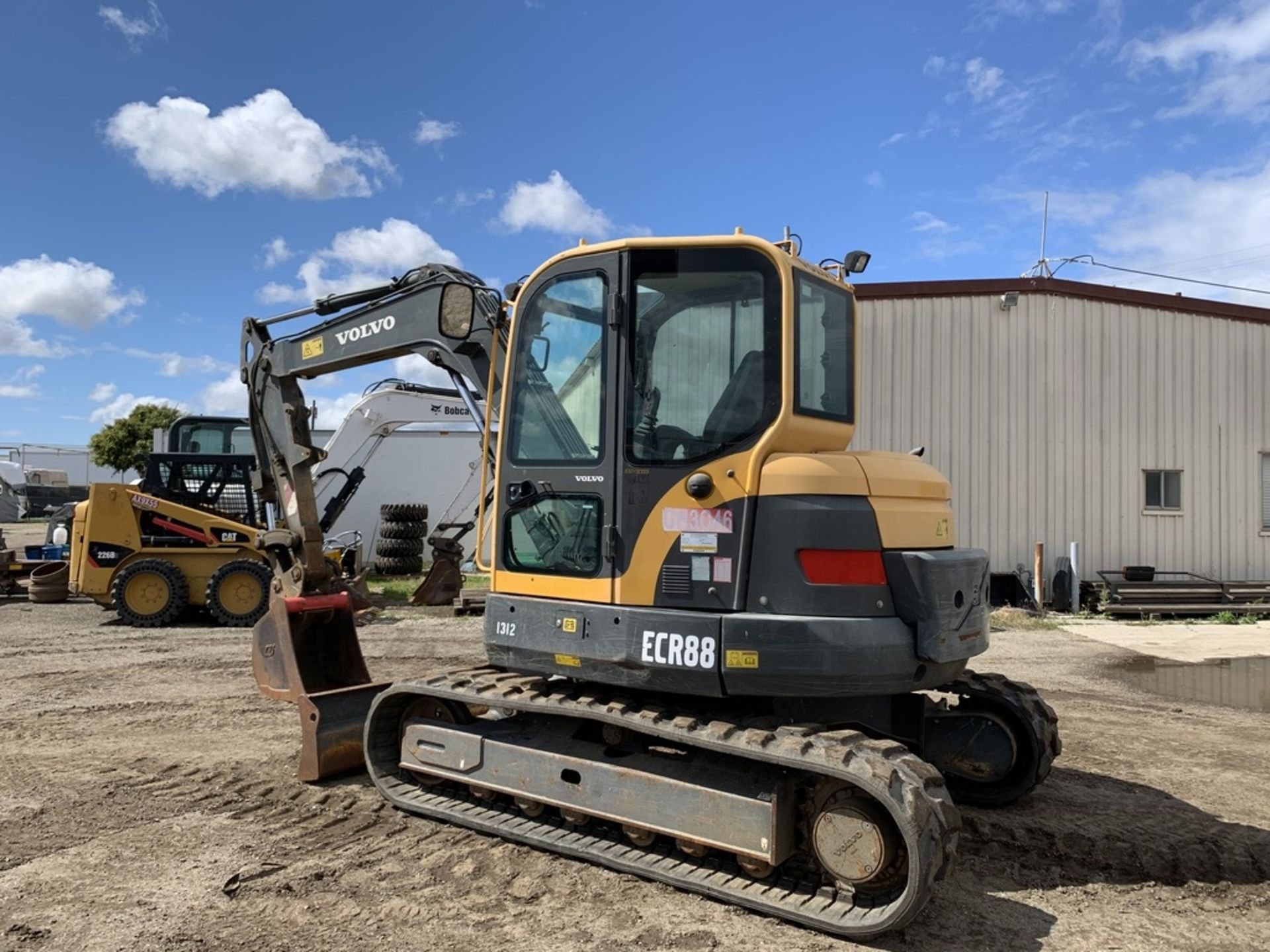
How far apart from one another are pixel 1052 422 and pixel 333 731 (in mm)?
13753

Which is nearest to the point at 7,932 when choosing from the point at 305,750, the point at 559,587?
the point at 305,750

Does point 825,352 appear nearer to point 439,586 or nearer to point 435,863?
point 435,863

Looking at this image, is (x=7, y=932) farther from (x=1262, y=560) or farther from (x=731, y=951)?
(x=1262, y=560)

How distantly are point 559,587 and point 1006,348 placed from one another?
527 inches

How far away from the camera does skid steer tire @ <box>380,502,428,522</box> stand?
19.8 metres

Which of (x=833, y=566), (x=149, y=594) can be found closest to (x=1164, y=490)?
(x=833, y=566)

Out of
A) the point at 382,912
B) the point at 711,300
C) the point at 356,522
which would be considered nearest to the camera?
the point at 382,912

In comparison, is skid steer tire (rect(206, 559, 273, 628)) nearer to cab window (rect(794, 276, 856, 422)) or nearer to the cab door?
the cab door

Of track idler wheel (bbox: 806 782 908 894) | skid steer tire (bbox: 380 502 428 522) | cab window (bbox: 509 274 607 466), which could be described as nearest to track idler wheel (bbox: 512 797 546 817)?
track idler wheel (bbox: 806 782 908 894)

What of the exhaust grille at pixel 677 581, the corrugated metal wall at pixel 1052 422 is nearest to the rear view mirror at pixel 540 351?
the exhaust grille at pixel 677 581

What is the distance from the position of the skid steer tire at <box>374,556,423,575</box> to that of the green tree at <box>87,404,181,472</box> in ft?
127

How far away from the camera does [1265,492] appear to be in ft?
55.0

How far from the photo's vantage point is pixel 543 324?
16.9 ft

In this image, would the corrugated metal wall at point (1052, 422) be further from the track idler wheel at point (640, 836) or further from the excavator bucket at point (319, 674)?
the track idler wheel at point (640, 836)
